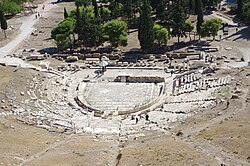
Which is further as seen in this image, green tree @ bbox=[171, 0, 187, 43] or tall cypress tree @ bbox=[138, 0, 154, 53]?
green tree @ bbox=[171, 0, 187, 43]

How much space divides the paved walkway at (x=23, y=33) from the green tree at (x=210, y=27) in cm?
3527

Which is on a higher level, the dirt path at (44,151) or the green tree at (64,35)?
the green tree at (64,35)

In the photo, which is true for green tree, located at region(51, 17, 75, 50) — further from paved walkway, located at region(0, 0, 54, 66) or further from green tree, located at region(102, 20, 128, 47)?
paved walkway, located at region(0, 0, 54, 66)

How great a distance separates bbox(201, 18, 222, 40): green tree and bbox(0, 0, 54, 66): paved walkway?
3527 cm

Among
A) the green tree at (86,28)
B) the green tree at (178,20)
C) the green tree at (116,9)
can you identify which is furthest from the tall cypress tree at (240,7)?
the green tree at (86,28)

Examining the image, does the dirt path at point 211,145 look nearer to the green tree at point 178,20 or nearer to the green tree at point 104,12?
the green tree at point 178,20

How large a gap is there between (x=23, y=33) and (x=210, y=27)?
43.3 metres

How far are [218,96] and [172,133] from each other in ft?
42.0

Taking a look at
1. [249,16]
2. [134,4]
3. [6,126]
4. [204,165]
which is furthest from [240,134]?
[134,4]

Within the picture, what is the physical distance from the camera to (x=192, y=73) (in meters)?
73.4

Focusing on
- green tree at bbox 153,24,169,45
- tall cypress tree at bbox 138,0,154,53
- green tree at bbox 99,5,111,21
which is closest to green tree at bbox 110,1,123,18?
green tree at bbox 99,5,111,21

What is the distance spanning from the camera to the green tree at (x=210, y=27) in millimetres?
85125

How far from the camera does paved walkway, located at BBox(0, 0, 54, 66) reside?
8562 centimetres

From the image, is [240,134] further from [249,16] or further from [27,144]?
[249,16]
